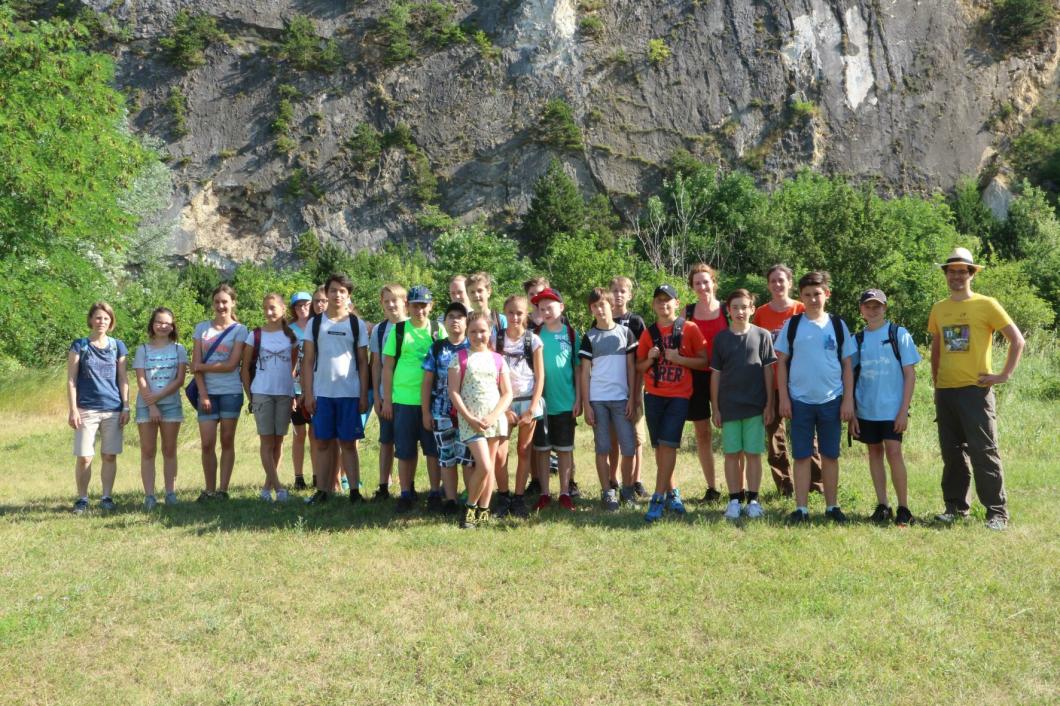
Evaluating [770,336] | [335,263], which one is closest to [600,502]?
[770,336]

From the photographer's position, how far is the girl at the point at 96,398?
6.79 meters

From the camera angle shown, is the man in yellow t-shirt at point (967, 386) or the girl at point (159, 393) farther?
the girl at point (159, 393)

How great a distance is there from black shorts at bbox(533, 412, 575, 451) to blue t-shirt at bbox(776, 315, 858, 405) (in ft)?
6.12

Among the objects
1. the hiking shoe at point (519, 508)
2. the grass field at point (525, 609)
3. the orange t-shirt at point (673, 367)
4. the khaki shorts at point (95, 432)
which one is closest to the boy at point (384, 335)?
the grass field at point (525, 609)

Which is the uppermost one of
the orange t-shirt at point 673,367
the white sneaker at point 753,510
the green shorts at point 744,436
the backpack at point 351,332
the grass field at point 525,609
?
the backpack at point 351,332

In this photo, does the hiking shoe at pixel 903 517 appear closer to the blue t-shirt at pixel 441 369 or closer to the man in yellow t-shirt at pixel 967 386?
the man in yellow t-shirt at pixel 967 386

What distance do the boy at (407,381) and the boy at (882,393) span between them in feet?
11.3

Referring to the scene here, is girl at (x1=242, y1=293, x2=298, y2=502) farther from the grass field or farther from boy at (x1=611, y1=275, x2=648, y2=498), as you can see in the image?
boy at (x1=611, y1=275, x2=648, y2=498)

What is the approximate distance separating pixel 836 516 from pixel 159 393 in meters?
5.91

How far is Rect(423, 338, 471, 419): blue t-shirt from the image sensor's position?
615 cm

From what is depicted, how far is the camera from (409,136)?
157 feet

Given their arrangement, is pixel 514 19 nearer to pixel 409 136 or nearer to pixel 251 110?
pixel 409 136

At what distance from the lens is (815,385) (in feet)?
19.4

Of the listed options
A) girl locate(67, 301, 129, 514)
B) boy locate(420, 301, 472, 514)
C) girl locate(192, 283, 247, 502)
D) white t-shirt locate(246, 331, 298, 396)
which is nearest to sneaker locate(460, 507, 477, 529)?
boy locate(420, 301, 472, 514)
